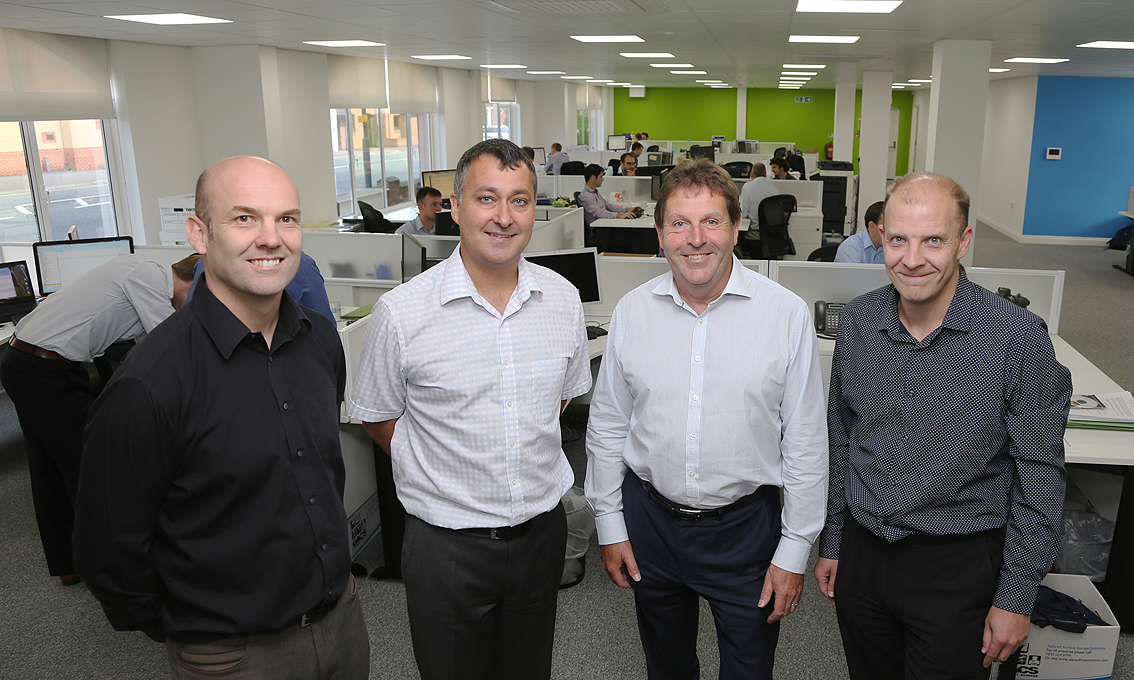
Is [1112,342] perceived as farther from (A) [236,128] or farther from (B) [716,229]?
(A) [236,128]

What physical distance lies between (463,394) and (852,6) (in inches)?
193

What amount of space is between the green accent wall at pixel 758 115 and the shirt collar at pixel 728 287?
22324 mm

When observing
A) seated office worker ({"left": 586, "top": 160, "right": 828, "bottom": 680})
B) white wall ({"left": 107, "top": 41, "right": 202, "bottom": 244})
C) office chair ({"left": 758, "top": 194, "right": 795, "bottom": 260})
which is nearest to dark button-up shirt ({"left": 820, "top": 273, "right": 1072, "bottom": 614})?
seated office worker ({"left": 586, "top": 160, "right": 828, "bottom": 680})

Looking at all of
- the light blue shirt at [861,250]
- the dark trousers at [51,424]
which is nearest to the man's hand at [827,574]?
the dark trousers at [51,424]

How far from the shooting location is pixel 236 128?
823 cm

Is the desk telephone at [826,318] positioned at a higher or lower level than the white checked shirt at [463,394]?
lower

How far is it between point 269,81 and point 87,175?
6.62 feet

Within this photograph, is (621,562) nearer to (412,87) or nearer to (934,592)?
(934,592)

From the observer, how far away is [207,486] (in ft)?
4.24

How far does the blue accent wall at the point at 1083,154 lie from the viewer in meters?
11.5

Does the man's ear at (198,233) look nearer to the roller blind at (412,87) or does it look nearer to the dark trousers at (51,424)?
the dark trousers at (51,424)

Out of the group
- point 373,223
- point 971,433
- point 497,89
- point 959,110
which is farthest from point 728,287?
point 497,89

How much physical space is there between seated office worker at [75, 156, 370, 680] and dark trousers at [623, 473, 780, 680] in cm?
68

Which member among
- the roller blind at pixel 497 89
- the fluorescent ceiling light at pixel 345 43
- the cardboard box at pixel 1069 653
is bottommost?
the cardboard box at pixel 1069 653
